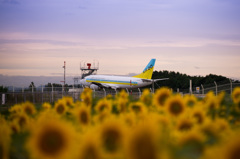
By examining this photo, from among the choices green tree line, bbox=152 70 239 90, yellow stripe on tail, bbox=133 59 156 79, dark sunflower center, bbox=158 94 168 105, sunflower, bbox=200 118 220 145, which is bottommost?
green tree line, bbox=152 70 239 90

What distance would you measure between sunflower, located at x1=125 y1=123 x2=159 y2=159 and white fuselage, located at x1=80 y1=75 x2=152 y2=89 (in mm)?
54997

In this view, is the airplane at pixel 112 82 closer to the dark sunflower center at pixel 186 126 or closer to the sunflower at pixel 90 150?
the dark sunflower center at pixel 186 126

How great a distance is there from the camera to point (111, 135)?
145 centimetres

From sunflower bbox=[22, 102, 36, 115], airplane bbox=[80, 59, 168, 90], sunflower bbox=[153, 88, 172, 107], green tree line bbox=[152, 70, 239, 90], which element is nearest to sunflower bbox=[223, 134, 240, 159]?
sunflower bbox=[153, 88, 172, 107]

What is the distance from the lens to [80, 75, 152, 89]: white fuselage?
5653 centimetres

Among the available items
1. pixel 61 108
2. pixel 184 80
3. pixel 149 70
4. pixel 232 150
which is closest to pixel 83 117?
pixel 61 108

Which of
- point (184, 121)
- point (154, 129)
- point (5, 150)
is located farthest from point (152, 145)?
point (184, 121)

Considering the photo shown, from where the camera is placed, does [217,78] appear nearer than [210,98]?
No

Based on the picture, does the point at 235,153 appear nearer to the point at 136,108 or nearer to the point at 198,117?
the point at 198,117

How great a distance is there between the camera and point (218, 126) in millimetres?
2121

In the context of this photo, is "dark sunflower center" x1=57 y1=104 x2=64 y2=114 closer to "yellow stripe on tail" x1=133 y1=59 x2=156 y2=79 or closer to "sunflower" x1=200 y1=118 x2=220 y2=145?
"sunflower" x1=200 y1=118 x2=220 y2=145

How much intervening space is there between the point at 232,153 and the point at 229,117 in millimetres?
1794

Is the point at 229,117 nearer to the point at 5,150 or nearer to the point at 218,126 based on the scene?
the point at 218,126

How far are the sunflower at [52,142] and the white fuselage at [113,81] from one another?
54.8m
